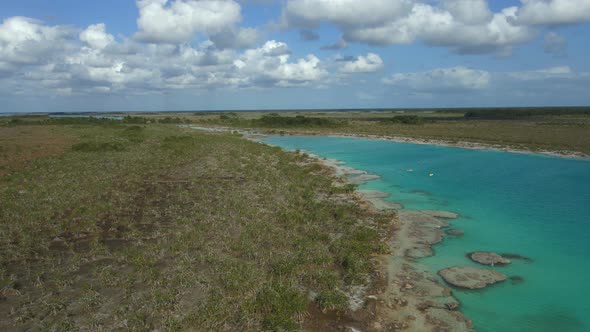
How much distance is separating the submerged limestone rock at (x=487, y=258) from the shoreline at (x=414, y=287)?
1.41 m

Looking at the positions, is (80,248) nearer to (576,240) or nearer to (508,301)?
(508,301)

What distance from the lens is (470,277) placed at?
11.2 metres

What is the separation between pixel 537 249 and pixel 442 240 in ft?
11.4

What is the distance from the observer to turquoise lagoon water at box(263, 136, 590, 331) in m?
9.77

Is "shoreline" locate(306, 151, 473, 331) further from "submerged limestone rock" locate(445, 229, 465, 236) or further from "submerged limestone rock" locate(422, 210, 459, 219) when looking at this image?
"submerged limestone rock" locate(445, 229, 465, 236)

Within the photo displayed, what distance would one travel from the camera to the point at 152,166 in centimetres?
2938

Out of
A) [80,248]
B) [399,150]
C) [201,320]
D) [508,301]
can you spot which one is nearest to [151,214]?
[80,248]

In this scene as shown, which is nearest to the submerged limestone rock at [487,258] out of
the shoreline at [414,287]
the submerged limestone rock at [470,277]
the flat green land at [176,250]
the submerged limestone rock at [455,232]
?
the submerged limestone rock at [470,277]

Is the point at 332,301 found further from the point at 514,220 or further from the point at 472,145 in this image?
the point at 472,145

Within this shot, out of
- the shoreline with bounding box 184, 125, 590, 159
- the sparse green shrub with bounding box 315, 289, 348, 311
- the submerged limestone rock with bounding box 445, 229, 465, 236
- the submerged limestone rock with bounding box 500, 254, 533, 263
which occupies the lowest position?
the submerged limestone rock with bounding box 500, 254, 533, 263

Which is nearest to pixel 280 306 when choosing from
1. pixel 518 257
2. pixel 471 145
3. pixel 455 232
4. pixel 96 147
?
pixel 518 257

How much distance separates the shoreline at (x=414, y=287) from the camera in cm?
880

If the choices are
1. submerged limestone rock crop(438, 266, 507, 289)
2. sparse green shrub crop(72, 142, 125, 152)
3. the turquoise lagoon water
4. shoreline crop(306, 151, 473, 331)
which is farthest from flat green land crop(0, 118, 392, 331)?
sparse green shrub crop(72, 142, 125, 152)

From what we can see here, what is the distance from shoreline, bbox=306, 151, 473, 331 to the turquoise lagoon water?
0.48 m
